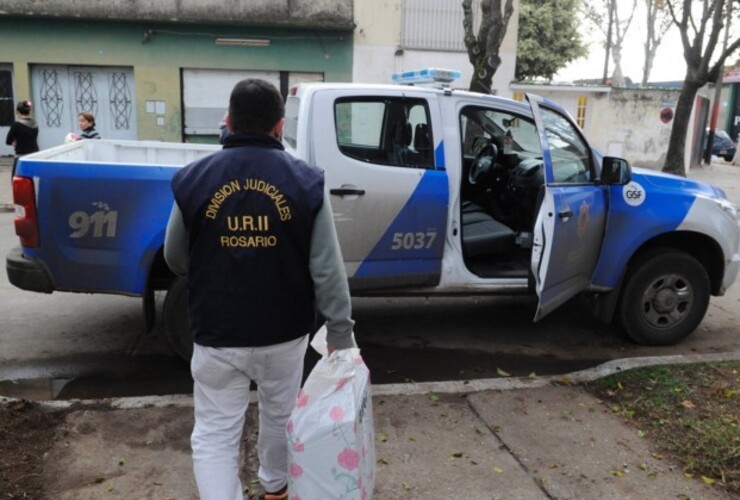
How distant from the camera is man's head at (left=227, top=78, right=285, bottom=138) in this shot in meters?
2.45

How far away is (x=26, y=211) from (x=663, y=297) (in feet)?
15.1

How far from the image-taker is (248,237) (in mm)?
2426

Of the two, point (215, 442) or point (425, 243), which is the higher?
point (425, 243)

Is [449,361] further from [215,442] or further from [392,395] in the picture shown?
[215,442]

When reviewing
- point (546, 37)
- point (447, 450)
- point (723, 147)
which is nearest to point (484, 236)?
point (447, 450)

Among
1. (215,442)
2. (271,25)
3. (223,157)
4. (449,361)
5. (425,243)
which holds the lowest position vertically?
(449,361)

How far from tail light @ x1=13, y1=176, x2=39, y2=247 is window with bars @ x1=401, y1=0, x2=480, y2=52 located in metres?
14.7

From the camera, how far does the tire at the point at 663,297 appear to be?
530 cm

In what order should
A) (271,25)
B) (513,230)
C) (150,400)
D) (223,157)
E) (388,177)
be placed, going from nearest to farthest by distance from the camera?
1. (223,157)
2. (150,400)
3. (388,177)
4. (513,230)
5. (271,25)

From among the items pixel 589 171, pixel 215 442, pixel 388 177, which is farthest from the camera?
pixel 589 171

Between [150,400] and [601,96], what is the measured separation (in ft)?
59.8

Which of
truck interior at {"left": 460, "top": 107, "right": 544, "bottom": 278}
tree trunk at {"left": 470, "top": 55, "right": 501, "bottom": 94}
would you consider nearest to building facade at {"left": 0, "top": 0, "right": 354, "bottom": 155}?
tree trunk at {"left": 470, "top": 55, "right": 501, "bottom": 94}

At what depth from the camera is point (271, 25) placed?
16.9m

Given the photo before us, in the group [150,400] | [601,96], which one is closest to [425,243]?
[150,400]
